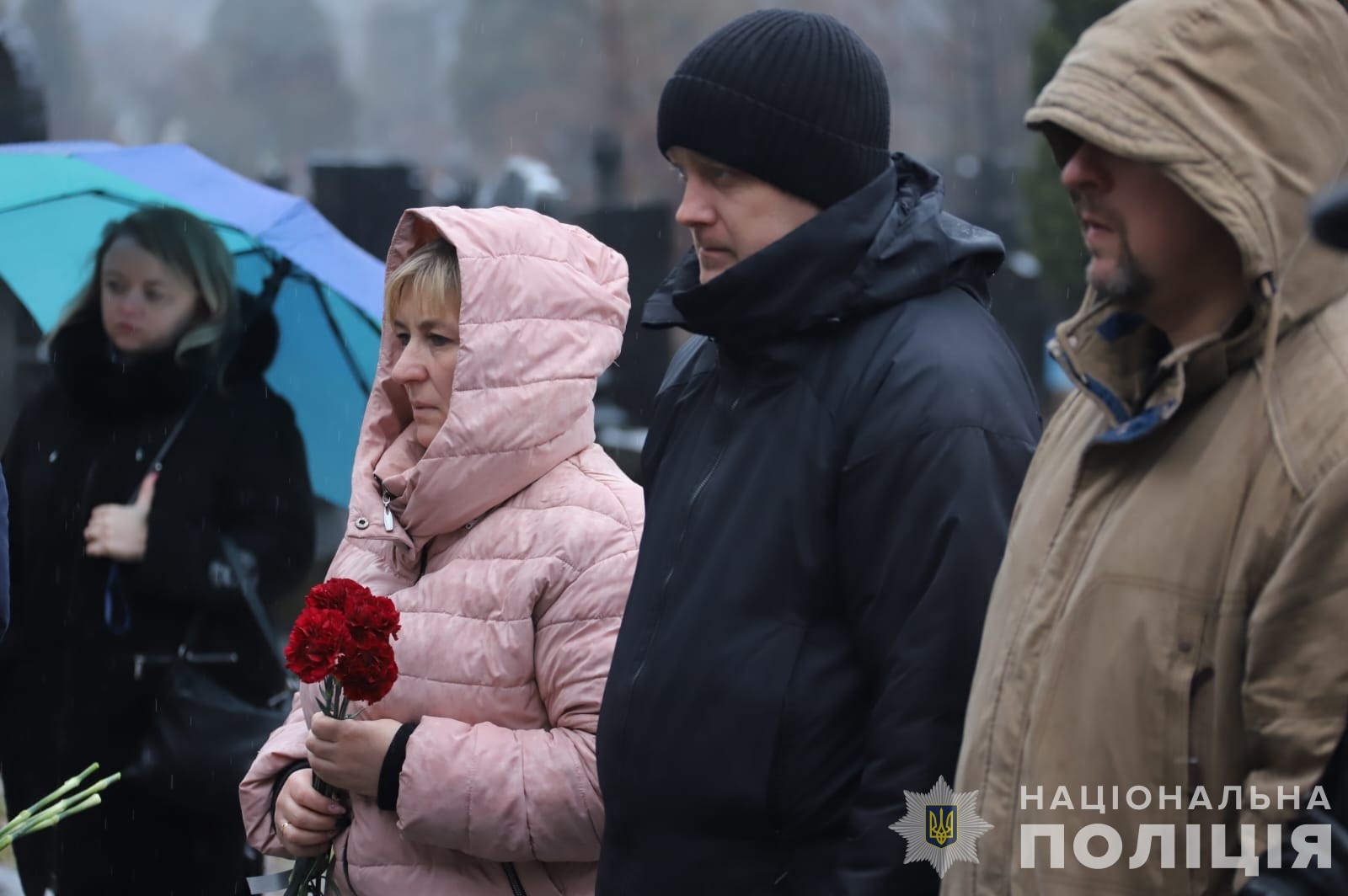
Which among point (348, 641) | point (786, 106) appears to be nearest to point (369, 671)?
point (348, 641)

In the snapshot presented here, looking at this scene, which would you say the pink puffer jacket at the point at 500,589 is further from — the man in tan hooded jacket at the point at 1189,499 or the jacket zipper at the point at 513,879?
the man in tan hooded jacket at the point at 1189,499

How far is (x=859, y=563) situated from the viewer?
2227mm

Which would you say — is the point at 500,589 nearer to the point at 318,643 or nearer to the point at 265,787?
the point at 318,643

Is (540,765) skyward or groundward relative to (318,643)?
groundward

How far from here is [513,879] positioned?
9.43 ft

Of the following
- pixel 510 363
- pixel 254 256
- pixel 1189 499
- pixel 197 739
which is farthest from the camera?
pixel 254 256

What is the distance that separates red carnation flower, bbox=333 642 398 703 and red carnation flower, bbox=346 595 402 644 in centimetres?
2

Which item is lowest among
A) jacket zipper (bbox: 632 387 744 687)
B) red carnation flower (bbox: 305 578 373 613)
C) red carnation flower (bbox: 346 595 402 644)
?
red carnation flower (bbox: 346 595 402 644)

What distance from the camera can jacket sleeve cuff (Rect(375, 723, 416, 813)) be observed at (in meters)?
2.79

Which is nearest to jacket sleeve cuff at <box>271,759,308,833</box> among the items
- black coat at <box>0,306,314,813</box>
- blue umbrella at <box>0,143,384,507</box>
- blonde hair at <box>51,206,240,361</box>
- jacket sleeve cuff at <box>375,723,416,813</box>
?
jacket sleeve cuff at <box>375,723,416,813</box>

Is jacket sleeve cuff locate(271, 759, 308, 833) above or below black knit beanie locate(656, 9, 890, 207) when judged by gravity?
below

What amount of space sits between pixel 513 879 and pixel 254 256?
8.53 ft

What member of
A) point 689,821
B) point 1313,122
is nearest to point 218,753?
point 689,821

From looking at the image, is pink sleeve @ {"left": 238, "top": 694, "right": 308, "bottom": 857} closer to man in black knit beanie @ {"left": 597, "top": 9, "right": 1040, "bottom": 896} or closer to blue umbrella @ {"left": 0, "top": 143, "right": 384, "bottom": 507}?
man in black knit beanie @ {"left": 597, "top": 9, "right": 1040, "bottom": 896}
